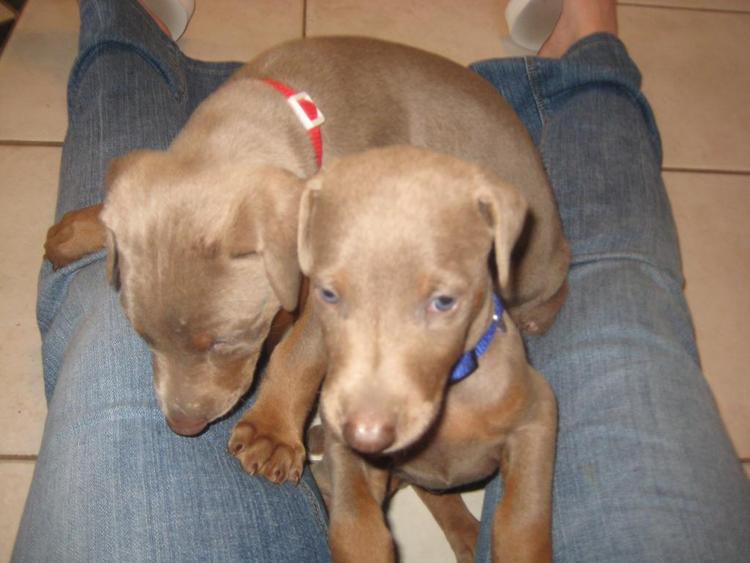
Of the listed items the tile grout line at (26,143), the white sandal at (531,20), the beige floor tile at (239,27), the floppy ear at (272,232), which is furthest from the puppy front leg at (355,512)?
the white sandal at (531,20)

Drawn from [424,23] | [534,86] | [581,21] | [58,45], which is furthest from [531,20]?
[58,45]

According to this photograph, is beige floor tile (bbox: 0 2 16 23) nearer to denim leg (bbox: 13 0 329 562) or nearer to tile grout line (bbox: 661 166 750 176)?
denim leg (bbox: 13 0 329 562)

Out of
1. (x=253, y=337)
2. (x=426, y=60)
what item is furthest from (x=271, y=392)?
(x=426, y=60)

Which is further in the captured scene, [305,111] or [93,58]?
[93,58]

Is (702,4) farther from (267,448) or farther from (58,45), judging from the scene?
(267,448)

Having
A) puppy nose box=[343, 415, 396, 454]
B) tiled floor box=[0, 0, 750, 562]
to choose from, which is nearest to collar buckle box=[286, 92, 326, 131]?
puppy nose box=[343, 415, 396, 454]

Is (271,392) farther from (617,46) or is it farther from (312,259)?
(617,46)
